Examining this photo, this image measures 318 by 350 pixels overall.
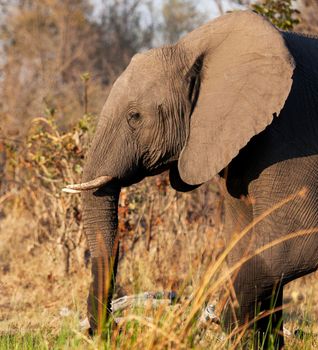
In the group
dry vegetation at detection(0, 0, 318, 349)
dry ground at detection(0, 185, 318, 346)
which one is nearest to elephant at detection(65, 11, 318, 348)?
dry vegetation at detection(0, 0, 318, 349)

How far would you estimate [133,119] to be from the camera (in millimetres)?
4461

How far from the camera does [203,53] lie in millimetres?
4566

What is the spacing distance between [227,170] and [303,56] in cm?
66

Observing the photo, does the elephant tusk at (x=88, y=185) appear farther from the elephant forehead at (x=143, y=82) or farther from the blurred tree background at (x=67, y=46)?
the blurred tree background at (x=67, y=46)

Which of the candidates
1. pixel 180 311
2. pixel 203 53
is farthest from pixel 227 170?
pixel 180 311

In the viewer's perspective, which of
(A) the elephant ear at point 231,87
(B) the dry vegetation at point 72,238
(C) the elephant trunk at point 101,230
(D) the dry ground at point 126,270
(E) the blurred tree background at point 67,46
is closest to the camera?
(C) the elephant trunk at point 101,230

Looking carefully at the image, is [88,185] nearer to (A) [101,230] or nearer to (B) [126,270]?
(A) [101,230]

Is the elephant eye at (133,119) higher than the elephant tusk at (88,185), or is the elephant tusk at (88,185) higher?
the elephant eye at (133,119)

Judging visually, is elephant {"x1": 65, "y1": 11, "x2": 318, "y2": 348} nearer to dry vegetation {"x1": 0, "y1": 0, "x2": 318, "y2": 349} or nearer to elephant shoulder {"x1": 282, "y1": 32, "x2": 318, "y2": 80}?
elephant shoulder {"x1": 282, "y1": 32, "x2": 318, "y2": 80}

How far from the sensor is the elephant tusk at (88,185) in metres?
4.27

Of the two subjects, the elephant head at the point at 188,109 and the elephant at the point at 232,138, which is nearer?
the elephant at the point at 232,138

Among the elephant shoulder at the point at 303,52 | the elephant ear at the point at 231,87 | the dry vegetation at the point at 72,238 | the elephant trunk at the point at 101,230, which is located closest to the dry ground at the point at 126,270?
the dry vegetation at the point at 72,238

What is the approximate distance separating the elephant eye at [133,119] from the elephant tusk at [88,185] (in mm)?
291

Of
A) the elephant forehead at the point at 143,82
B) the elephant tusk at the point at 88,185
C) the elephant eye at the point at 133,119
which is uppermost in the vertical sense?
the elephant forehead at the point at 143,82
